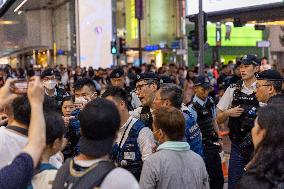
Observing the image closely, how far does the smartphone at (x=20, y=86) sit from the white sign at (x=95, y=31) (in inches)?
1234

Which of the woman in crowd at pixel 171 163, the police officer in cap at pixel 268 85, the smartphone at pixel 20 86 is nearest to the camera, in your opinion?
the smartphone at pixel 20 86

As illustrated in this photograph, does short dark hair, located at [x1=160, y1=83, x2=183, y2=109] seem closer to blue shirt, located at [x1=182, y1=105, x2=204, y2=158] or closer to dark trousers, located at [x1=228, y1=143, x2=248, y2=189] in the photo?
blue shirt, located at [x1=182, y1=105, x2=204, y2=158]

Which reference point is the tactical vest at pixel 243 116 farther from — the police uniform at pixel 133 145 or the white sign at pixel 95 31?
the white sign at pixel 95 31

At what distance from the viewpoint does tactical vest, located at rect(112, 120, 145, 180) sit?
4.92 m

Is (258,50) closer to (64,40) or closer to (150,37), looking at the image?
(150,37)

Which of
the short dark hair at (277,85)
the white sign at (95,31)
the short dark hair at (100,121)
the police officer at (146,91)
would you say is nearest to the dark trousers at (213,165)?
the police officer at (146,91)

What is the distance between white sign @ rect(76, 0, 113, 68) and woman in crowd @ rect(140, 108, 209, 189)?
3027 cm

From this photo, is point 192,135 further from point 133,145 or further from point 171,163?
point 171,163

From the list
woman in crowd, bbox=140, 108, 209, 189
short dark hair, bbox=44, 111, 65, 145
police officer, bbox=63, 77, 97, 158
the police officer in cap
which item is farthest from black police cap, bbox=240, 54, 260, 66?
short dark hair, bbox=44, 111, 65, 145

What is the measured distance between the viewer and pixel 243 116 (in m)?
6.12

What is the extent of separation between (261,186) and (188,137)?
8.00 ft

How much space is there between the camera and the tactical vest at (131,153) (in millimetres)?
4922

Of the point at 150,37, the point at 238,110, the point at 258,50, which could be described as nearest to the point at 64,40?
the point at 150,37

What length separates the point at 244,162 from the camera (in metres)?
6.08
